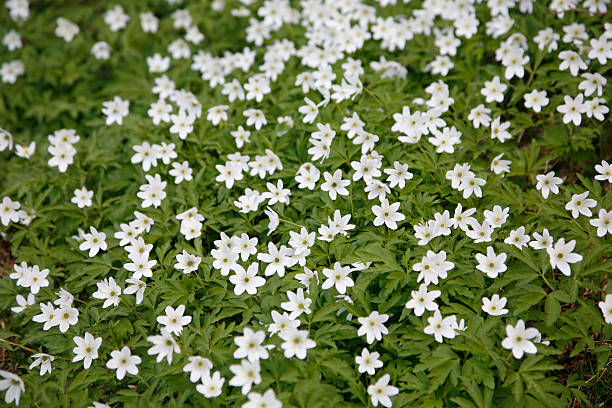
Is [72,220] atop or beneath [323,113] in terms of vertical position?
beneath

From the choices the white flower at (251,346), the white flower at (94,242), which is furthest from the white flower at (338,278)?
the white flower at (94,242)

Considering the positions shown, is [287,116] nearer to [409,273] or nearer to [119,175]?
[119,175]

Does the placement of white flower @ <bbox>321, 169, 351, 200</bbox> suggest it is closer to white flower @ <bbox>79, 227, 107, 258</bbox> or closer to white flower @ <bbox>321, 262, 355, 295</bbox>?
white flower @ <bbox>321, 262, 355, 295</bbox>

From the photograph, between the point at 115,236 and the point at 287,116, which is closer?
the point at 115,236

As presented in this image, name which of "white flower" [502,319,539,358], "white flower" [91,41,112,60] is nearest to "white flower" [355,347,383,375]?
"white flower" [502,319,539,358]

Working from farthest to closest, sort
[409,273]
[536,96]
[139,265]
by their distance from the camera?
[536,96] → [139,265] → [409,273]

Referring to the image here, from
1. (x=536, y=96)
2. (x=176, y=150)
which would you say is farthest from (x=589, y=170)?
(x=176, y=150)

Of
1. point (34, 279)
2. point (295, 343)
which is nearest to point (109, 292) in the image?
point (34, 279)
